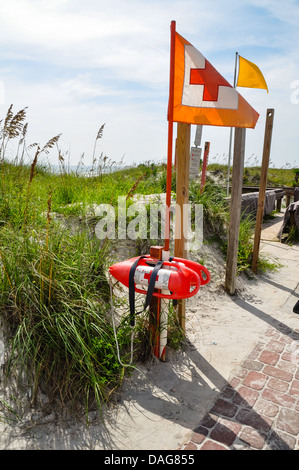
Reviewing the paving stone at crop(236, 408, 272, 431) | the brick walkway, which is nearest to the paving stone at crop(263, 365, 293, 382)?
the brick walkway

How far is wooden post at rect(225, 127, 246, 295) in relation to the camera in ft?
15.3

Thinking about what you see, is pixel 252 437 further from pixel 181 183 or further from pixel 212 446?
pixel 181 183

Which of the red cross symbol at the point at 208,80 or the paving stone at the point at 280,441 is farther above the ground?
the red cross symbol at the point at 208,80

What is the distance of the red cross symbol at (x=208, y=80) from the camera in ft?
10.5

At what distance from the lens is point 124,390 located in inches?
121

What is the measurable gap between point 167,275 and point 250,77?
3.49 m

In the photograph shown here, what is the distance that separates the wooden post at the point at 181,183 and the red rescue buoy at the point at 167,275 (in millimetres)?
463

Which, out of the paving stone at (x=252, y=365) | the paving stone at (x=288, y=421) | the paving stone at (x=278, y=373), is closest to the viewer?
the paving stone at (x=288, y=421)

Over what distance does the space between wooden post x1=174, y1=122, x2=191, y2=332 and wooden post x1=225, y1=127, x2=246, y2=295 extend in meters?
1.35

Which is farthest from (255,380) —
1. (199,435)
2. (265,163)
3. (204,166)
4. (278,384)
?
(204,166)

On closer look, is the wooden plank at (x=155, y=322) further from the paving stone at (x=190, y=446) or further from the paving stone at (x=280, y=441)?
the paving stone at (x=280, y=441)

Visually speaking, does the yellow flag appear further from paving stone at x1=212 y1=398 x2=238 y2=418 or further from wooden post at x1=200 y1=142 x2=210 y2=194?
paving stone at x1=212 y1=398 x2=238 y2=418

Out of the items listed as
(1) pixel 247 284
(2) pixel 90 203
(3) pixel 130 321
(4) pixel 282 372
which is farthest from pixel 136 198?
(4) pixel 282 372

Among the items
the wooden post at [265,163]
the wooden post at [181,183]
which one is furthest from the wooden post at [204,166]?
the wooden post at [181,183]
